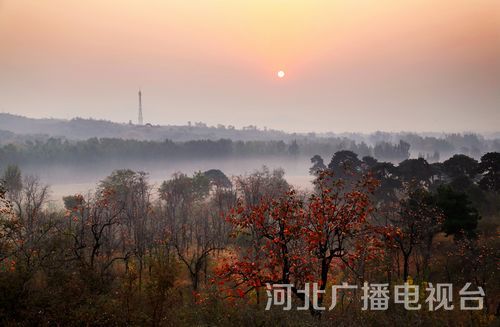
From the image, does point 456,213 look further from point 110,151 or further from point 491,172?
point 110,151

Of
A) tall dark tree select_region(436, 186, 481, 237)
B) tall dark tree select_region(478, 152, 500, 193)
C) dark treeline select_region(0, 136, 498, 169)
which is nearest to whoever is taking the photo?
tall dark tree select_region(436, 186, 481, 237)

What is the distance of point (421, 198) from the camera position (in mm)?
33062

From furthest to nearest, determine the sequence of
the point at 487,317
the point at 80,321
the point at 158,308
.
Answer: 1. the point at 487,317
2. the point at 158,308
3. the point at 80,321

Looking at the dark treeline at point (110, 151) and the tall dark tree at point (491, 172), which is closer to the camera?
the tall dark tree at point (491, 172)

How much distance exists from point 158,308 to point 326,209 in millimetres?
10185

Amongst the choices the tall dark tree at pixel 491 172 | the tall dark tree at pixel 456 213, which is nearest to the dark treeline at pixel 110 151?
the tall dark tree at pixel 491 172

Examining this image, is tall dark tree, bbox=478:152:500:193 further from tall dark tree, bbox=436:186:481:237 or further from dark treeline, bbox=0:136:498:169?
dark treeline, bbox=0:136:498:169

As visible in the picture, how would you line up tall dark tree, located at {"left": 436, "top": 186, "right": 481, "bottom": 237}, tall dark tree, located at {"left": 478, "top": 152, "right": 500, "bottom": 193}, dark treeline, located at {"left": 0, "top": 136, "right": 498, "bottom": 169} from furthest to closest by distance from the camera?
dark treeline, located at {"left": 0, "top": 136, "right": 498, "bottom": 169}, tall dark tree, located at {"left": 478, "top": 152, "right": 500, "bottom": 193}, tall dark tree, located at {"left": 436, "top": 186, "right": 481, "bottom": 237}

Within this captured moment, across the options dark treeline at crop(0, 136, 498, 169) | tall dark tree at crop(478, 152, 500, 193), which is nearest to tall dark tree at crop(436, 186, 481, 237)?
tall dark tree at crop(478, 152, 500, 193)

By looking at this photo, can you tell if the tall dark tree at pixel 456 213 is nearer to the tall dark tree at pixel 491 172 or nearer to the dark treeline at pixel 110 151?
the tall dark tree at pixel 491 172

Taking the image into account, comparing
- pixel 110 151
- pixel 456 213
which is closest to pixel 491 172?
pixel 456 213

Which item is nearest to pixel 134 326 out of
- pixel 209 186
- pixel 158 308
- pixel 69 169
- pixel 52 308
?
pixel 158 308

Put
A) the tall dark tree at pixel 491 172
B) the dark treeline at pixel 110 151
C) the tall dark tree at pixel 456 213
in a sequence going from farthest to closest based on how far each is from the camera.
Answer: the dark treeline at pixel 110 151, the tall dark tree at pixel 491 172, the tall dark tree at pixel 456 213

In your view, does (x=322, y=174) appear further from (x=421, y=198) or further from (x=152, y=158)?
(x=152, y=158)
